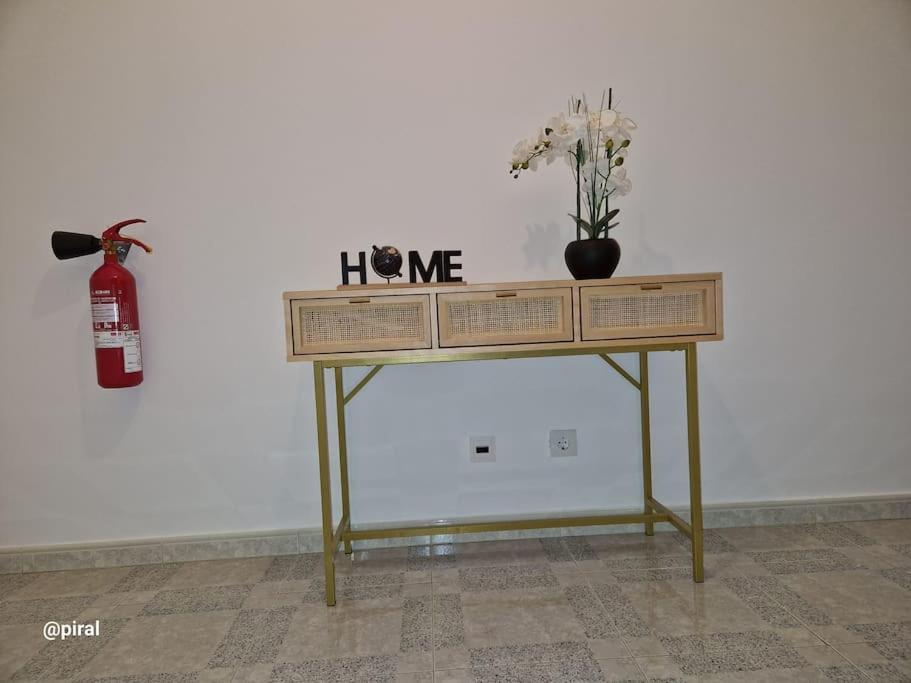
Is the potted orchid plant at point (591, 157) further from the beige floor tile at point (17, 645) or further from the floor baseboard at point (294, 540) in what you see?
the beige floor tile at point (17, 645)

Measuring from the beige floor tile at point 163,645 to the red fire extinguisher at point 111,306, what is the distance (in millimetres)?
869

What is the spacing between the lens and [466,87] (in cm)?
248

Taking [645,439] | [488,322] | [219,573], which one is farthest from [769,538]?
[219,573]

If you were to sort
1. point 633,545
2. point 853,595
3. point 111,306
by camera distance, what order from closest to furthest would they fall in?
point 853,595 < point 111,306 < point 633,545

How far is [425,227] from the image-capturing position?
Answer: 248cm

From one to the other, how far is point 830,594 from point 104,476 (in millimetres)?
2618

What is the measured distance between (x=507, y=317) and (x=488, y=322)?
0.21 ft

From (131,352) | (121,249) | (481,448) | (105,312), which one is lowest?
(481,448)

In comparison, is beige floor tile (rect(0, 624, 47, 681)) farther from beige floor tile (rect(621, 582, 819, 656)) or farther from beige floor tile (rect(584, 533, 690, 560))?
beige floor tile (rect(584, 533, 690, 560))

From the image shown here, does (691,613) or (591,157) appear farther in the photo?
(591,157)

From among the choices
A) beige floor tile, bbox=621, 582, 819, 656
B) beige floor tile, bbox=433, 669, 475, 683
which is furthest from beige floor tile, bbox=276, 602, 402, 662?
beige floor tile, bbox=621, 582, 819, 656

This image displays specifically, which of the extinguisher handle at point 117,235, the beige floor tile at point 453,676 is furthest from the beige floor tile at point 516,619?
the extinguisher handle at point 117,235

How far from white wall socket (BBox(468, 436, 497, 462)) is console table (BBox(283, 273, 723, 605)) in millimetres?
604

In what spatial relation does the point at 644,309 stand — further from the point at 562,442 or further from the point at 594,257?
the point at 562,442
